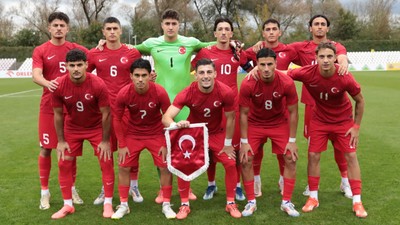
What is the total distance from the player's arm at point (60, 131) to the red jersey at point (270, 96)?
2.21m

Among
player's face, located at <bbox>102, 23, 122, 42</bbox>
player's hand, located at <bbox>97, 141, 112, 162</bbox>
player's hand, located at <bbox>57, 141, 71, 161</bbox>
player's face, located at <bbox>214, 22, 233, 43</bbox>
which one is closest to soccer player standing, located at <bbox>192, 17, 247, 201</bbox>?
player's face, located at <bbox>214, 22, 233, 43</bbox>

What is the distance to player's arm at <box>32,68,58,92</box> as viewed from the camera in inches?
182

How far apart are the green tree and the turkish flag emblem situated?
47673 millimetres

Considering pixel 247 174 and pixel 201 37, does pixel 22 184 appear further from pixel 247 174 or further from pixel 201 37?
pixel 201 37

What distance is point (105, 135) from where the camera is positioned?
4.80 metres

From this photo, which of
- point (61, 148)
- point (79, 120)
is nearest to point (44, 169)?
point (61, 148)

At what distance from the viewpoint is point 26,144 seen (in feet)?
29.0

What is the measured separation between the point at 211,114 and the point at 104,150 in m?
1.38

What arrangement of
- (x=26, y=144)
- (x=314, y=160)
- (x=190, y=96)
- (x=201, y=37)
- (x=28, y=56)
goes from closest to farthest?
(x=190, y=96)
(x=314, y=160)
(x=26, y=144)
(x=28, y=56)
(x=201, y=37)

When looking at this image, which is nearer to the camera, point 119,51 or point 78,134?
point 78,134

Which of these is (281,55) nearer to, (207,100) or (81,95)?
(207,100)

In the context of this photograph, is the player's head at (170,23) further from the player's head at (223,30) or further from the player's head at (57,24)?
the player's head at (57,24)

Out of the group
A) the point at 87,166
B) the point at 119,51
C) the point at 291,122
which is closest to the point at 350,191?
the point at 291,122

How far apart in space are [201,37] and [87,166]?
41122mm
